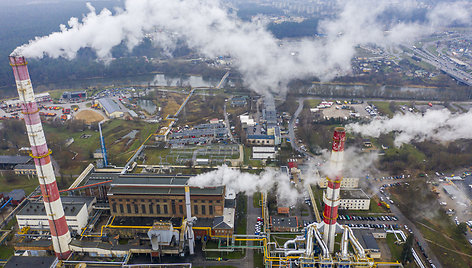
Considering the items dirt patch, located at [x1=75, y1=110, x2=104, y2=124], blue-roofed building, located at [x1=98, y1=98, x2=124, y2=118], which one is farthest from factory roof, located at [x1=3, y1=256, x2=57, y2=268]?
blue-roofed building, located at [x1=98, y1=98, x2=124, y2=118]

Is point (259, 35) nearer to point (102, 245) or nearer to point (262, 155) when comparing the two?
point (262, 155)

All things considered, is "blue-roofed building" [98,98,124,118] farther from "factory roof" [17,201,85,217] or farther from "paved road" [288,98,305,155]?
"paved road" [288,98,305,155]

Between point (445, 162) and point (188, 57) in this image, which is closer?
point (445, 162)

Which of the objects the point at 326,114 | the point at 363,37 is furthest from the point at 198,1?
the point at 326,114

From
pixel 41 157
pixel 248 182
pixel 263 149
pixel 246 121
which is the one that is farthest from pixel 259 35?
pixel 41 157

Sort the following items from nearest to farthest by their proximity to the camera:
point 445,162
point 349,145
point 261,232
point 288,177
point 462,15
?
point 261,232
point 288,177
point 445,162
point 349,145
point 462,15

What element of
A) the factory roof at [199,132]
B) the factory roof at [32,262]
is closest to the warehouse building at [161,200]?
the factory roof at [32,262]

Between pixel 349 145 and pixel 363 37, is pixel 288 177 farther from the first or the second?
pixel 363 37
